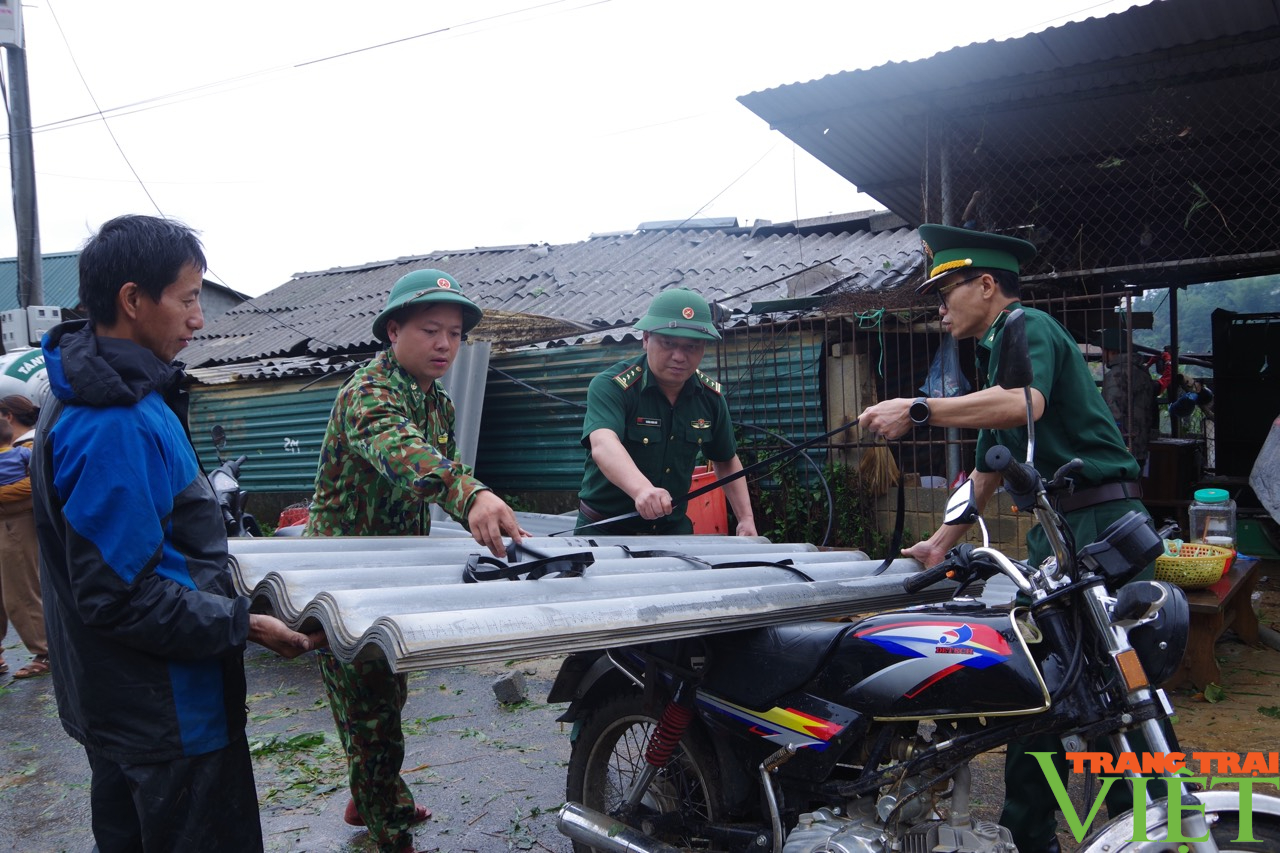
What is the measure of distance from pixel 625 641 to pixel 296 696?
4.38 m

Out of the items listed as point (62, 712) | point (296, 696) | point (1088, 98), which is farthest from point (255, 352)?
point (62, 712)

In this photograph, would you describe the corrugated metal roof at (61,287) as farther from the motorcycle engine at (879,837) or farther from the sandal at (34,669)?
the motorcycle engine at (879,837)

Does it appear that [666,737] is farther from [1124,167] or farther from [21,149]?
[21,149]

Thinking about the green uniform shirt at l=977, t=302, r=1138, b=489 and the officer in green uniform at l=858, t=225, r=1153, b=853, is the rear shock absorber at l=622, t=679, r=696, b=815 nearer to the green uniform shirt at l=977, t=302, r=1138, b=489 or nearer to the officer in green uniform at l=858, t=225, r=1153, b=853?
the officer in green uniform at l=858, t=225, r=1153, b=853

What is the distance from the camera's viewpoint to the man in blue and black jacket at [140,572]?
1.83 m

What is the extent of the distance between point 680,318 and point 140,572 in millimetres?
2338

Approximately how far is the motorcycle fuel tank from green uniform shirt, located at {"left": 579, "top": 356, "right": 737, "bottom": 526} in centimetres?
168

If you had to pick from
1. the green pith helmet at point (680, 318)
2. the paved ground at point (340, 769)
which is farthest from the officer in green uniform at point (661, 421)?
the paved ground at point (340, 769)

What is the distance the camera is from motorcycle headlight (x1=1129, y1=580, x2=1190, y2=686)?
1.96m

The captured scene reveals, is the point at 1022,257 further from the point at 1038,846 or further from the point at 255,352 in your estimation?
the point at 255,352

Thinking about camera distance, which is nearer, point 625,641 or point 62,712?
point 625,641

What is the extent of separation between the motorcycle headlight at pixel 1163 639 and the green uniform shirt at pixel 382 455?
5.78 ft

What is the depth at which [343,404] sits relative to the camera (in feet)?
10.1

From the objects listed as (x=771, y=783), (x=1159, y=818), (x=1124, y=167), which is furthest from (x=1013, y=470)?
(x=1124, y=167)
